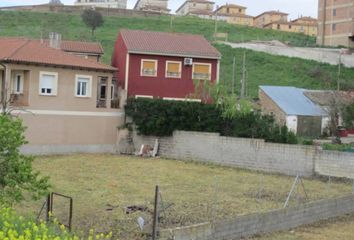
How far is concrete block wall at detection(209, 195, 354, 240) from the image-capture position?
13.2 m

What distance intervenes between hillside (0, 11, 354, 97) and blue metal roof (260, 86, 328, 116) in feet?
18.3

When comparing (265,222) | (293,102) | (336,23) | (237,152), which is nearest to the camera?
(265,222)

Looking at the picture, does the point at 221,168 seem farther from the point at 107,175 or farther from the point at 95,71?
the point at 95,71

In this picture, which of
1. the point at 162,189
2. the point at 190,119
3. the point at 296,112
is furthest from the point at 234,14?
the point at 162,189

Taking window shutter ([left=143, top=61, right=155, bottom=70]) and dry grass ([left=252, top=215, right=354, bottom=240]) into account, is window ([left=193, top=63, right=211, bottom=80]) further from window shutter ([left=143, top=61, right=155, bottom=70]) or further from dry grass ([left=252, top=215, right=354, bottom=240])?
dry grass ([left=252, top=215, right=354, bottom=240])

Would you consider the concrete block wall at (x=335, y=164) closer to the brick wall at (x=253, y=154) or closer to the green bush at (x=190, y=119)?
the brick wall at (x=253, y=154)

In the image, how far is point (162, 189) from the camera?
20469 mm

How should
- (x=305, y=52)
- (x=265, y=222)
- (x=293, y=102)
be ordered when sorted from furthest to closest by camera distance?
1. (x=305, y=52)
2. (x=293, y=102)
3. (x=265, y=222)

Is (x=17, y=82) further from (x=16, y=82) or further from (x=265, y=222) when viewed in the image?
(x=265, y=222)

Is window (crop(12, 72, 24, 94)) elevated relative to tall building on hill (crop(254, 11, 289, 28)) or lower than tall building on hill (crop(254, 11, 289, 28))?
lower

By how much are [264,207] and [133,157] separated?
51.4 feet

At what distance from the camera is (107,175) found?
23.9m

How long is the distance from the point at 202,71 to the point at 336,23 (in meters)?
43.3

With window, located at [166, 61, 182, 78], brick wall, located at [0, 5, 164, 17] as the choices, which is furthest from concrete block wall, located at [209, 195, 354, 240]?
brick wall, located at [0, 5, 164, 17]
